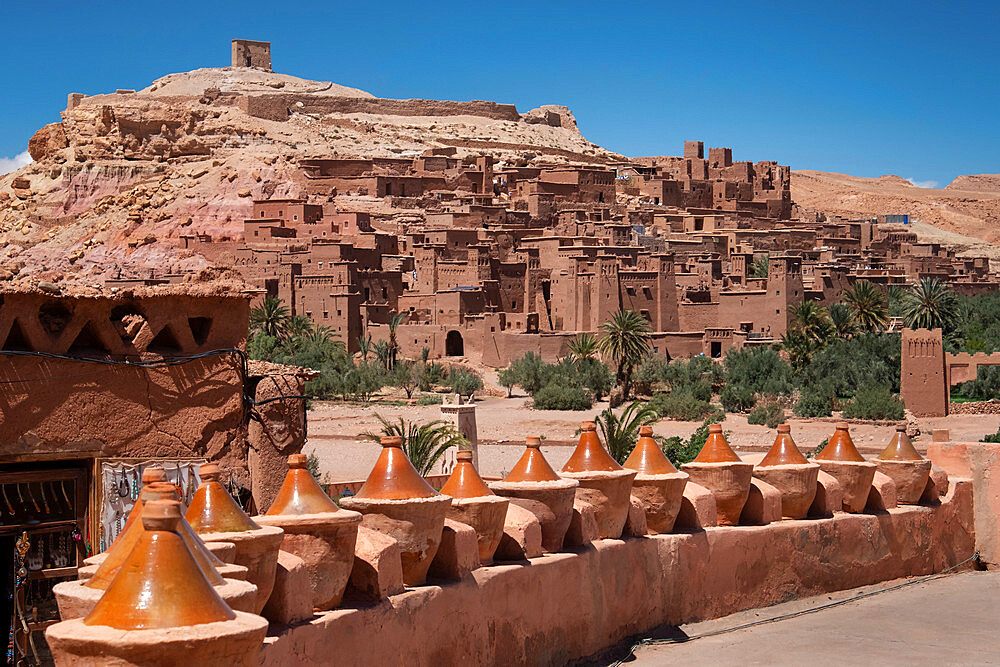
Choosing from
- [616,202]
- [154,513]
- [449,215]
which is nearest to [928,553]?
[154,513]

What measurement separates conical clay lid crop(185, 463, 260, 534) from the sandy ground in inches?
688

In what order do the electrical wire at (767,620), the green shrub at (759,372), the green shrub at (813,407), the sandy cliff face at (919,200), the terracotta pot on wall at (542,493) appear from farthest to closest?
the sandy cliff face at (919,200)
the green shrub at (759,372)
the green shrub at (813,407)
the electrical wire at (767,620)
the terracotta pot on wall at (542,493)

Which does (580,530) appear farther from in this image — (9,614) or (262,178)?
(262,178)

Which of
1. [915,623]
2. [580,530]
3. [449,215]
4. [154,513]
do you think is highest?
[449,215]

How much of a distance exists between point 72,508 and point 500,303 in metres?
35.8

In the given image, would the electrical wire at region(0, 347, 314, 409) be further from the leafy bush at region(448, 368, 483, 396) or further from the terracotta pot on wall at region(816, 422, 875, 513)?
the leafy bush at region(448, 368, 483, 396)

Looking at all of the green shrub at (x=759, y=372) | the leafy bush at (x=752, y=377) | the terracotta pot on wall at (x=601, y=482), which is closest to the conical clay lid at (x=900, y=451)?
the terracotta pot on wall at (x=601, y=482)

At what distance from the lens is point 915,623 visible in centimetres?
679

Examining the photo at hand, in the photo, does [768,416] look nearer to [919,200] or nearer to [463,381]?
[463,381]

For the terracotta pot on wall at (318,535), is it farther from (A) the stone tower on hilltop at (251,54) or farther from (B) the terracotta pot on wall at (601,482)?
(A) the stone tower on hilltop at (251,54)

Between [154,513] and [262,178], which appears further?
[262,178]

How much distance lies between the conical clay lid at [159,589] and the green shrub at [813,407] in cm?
2895

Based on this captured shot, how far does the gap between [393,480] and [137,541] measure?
1.62 m

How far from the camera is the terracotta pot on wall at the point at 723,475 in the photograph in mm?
6867
